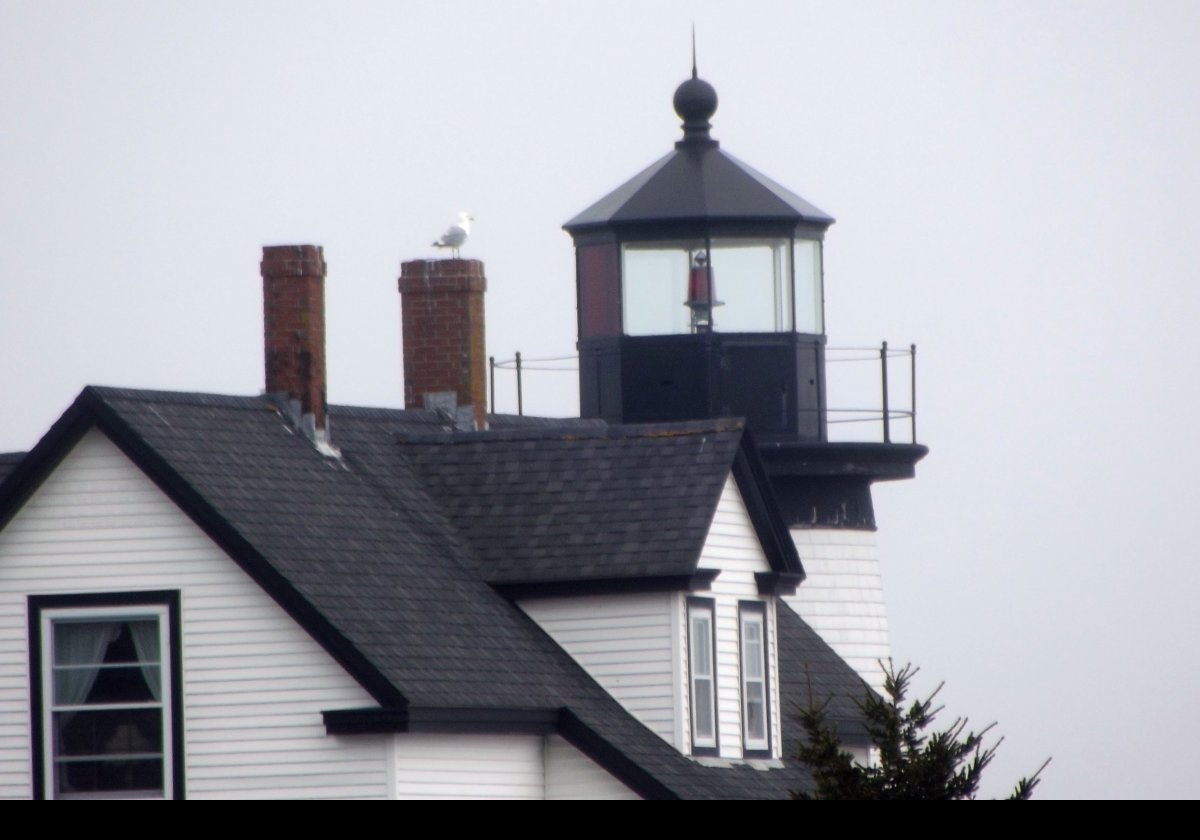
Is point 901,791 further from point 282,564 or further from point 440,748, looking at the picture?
point 282,564

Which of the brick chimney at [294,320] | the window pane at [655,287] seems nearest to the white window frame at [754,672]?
the brick chimney at [294,320]

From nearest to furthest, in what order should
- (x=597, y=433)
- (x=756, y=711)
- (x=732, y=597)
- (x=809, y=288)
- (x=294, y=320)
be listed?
(x=732, y=597) → (x=756, y=711) → (x=597, y=433) → (x=294, y=320) → (x=809, y=288)

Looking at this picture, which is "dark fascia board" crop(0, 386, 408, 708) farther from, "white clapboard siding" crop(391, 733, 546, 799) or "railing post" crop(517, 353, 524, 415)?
"railing post" crop(517, 353, 524, 415)

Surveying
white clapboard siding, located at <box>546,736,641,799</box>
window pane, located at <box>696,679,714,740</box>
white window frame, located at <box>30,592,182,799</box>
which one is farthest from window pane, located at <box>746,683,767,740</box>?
white window frame, located at <box>30,592,182,799</box>

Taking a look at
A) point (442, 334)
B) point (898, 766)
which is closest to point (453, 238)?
point (442, 334)

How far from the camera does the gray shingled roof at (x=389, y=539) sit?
1588 cm

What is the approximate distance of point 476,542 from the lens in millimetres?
18578

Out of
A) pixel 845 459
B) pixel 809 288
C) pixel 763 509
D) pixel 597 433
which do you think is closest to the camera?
pixel 763 509

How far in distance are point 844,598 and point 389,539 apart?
25.0ft

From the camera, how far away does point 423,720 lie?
50.4ft

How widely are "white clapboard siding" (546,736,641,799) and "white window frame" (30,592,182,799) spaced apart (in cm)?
274

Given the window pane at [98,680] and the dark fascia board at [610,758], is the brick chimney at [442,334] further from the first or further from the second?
the window pane at [98,680]

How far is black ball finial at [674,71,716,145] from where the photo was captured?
24578 millimetres

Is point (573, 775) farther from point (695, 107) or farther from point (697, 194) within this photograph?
point (695, 107)
